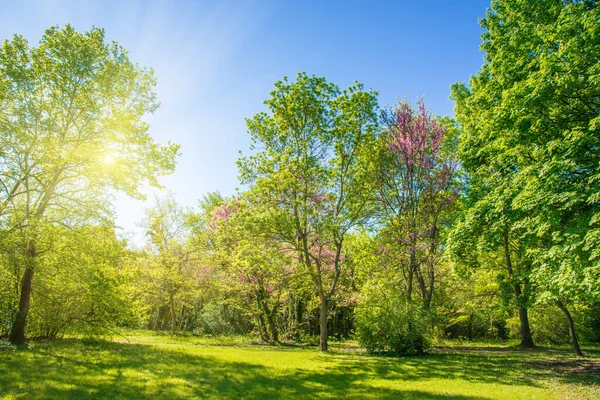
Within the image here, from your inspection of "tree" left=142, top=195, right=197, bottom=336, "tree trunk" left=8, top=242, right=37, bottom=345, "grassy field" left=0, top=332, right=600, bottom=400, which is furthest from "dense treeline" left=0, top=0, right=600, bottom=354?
"tree" left=142, top=195, right=197, bottom=336

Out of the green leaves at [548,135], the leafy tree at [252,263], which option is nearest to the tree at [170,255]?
the leafy tree at [252,263]

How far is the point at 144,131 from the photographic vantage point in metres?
17.4

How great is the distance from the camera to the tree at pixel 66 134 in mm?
14531

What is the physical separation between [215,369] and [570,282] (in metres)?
12.6

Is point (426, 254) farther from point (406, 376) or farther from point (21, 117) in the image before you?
point (21, 117)

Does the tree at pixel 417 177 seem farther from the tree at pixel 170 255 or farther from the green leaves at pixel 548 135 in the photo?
the tree at pixel 170 255

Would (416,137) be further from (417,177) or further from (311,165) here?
(311,165)

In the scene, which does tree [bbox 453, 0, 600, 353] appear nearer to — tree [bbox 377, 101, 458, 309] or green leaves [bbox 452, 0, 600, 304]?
green leaves [bbox 452, 0, 600, 304]

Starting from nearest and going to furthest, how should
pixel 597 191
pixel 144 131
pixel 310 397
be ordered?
pixel 310 397
pixel 597 191
pixel 144 131

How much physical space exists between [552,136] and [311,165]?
11661 millimetres

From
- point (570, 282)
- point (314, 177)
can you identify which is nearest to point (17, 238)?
point (314, 177)

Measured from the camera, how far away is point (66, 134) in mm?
16094

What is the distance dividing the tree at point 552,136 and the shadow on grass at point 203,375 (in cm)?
449

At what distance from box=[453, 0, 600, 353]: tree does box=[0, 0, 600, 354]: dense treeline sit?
0.07 meters
